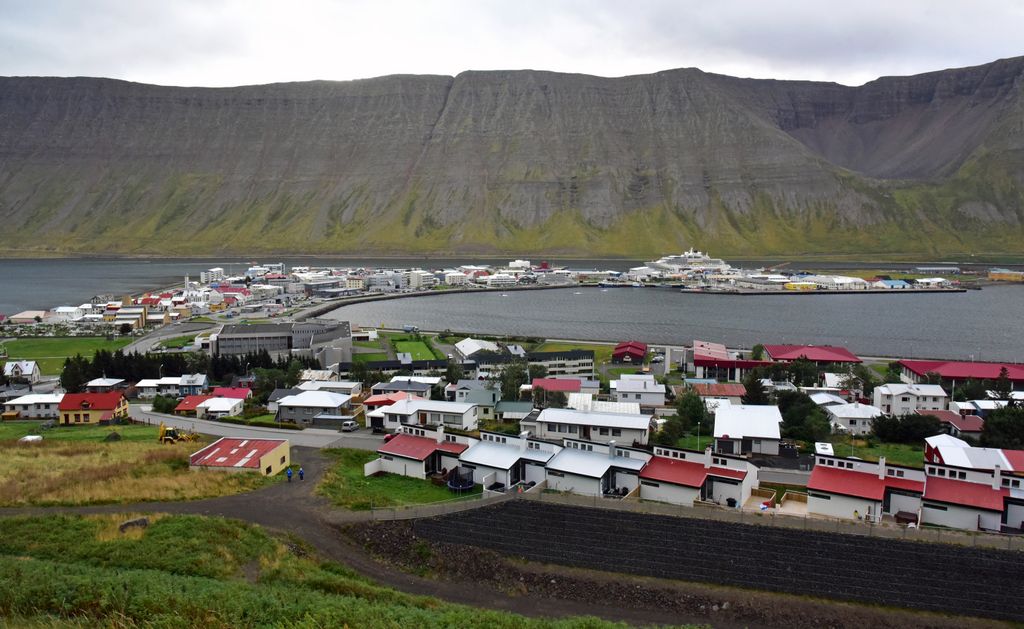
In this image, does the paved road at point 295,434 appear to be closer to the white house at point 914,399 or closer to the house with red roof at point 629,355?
the house with red roof at point 629,355

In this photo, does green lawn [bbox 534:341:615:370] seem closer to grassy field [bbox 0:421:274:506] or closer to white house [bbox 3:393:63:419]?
grassy field [bbox 0:421:274:506]

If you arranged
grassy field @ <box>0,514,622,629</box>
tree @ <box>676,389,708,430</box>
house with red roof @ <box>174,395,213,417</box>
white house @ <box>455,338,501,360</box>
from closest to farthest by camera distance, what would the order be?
1. grassy field @ <box>0,514,622,629</box>
2. tree @ <box>676,389,708,430</box>
3. house with red roof @ <box>174,395,213,417</box>
4. white house @ <box>455,338,501,360</box>

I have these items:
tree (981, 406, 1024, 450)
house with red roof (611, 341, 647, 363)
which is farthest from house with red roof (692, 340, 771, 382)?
tree (981, 406, 1024, 450)

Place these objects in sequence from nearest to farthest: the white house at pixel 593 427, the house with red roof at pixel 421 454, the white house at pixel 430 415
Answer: the house with red roof at pixel 421 454 < the white house at pixel 593 427 < the white house at pixel 430 415

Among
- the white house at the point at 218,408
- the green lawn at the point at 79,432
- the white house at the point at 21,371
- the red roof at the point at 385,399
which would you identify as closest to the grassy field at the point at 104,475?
the green lawn at the point at 79,432

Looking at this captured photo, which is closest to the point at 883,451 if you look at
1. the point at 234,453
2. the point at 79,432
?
the point at 234,453

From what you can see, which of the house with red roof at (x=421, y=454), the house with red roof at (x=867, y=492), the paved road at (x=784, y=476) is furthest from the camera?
the house with red roof at (x=421, y=454)
